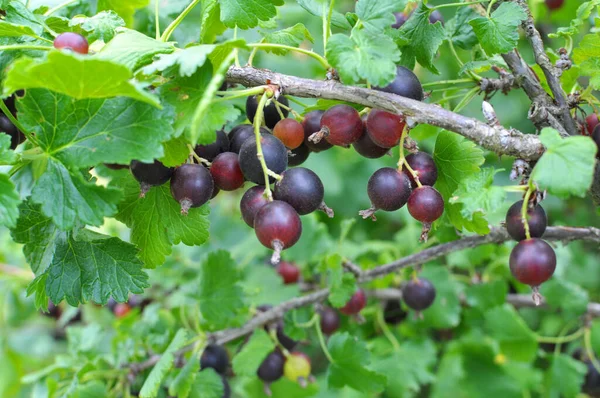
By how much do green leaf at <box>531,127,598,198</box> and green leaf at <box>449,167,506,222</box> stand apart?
61 millimetres

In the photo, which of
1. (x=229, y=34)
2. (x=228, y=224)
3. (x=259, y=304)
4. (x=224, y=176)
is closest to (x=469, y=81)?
(x=224, y=176)

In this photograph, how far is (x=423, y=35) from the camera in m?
1.07

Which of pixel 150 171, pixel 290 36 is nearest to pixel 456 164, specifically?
pixel 290 36

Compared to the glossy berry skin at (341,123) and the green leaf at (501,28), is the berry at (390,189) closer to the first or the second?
the glossy berry skin at (341,123)

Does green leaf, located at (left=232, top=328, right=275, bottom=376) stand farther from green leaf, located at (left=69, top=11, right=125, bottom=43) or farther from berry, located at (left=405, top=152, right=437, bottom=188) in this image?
green leaf, located at (left=69, top=11, right=125, bottom=43)

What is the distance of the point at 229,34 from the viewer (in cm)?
156

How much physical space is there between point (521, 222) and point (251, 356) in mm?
827

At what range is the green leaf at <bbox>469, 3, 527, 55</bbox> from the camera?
997mm

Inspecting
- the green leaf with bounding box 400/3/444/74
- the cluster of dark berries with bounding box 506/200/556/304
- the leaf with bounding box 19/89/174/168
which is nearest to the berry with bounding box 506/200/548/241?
the cluster of dark berries with bounding box 506/200/556/304

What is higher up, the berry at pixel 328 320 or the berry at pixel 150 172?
the berry at pixel 150 172

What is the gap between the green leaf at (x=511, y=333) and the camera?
1705mm

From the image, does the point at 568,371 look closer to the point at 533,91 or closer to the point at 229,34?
the point at 533,91

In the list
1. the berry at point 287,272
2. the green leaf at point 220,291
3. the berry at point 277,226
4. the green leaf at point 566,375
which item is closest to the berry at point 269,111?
the berry at point 277,226

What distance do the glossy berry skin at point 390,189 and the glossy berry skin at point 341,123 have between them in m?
0.09
